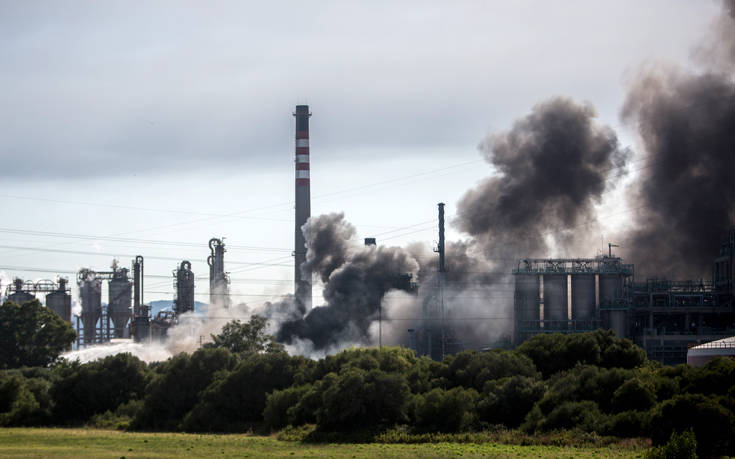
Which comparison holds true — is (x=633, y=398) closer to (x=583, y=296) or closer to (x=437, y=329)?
(x=583, y=296)

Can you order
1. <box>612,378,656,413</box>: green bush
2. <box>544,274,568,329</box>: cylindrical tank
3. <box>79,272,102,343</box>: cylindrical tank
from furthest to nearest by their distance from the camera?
1. <box>79,272,102,343</box>: cylindrical tank
2. <box>544,274,568,329</box>: cylindrical tank
3. <box>612,378,656,413</box>: green bush

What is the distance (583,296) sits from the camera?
10812 centimetres

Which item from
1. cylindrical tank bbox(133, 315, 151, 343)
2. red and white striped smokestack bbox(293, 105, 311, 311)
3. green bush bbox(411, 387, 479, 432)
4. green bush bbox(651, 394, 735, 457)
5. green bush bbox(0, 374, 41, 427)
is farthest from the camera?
red and white striped smokestack bbox(293, 105, 311, 311)

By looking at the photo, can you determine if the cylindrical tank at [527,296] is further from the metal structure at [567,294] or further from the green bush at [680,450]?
the green bush at [680,450]

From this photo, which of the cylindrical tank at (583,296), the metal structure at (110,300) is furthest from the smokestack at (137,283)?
the cylindrical tank at (583,296)

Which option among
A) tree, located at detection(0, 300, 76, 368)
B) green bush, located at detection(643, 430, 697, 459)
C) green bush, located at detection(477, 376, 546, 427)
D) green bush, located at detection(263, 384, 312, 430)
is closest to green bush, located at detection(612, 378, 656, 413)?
green bush, located at detection(477, 376, 546, 427)

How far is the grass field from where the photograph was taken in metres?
52.4

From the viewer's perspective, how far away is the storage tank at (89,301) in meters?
146

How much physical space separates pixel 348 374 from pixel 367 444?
8143 millimetres

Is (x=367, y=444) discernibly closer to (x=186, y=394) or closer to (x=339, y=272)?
(x=186, y=394)

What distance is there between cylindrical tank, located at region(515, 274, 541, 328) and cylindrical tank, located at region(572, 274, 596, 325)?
14.2ft

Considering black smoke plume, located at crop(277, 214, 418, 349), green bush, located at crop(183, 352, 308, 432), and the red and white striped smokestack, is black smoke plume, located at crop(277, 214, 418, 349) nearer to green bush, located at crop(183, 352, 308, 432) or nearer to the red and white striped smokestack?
the red and white striped smokestack

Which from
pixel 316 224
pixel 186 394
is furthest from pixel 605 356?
pixel 316 224

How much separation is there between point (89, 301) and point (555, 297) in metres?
75.4
